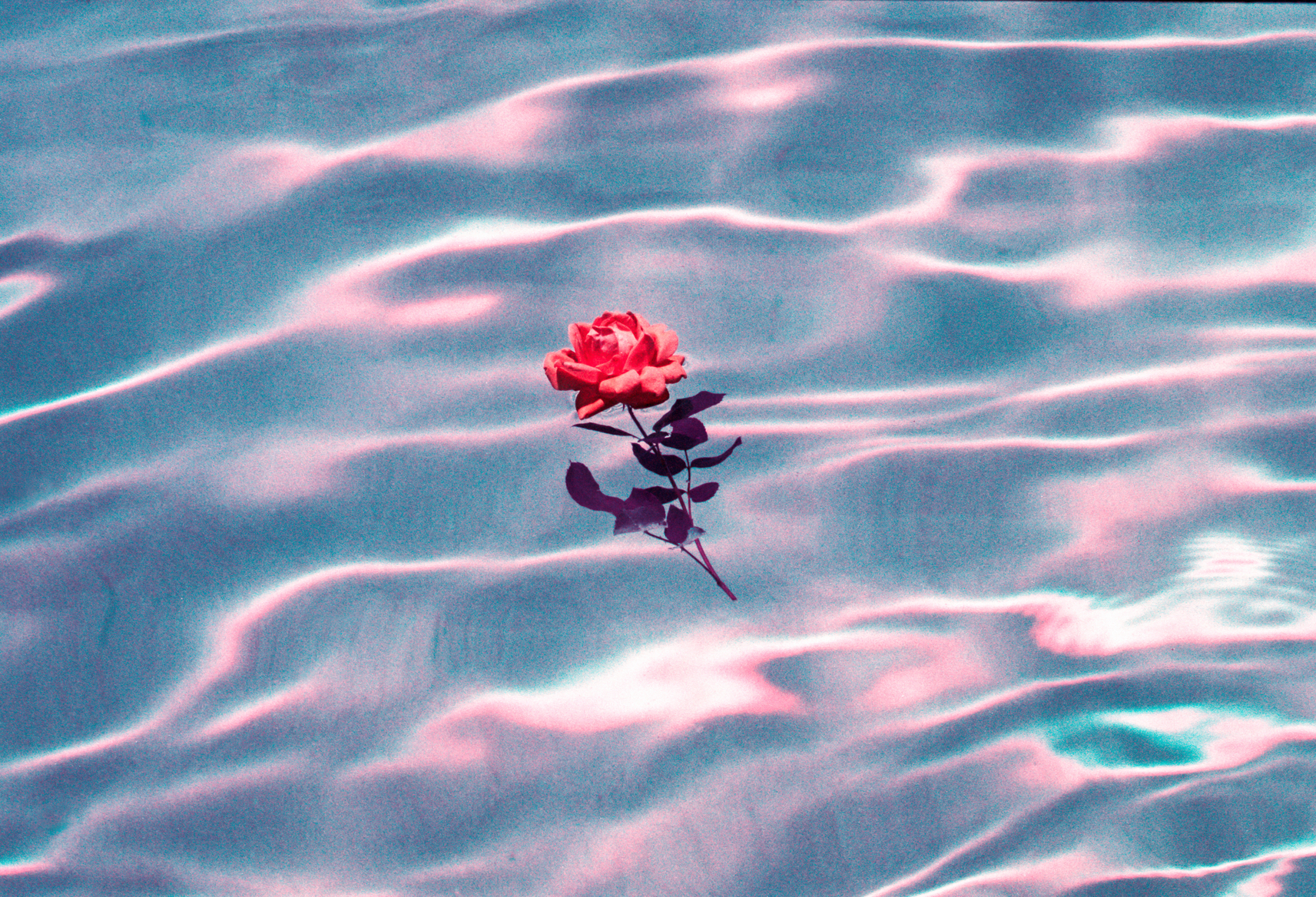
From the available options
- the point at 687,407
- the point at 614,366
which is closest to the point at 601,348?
the point at 614,366

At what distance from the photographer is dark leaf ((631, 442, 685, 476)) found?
101 centimetres

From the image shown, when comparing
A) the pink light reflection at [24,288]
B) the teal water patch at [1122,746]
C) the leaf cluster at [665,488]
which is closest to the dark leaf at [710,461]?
the leaf cluster at [665,488]

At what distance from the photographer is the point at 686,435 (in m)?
1.01

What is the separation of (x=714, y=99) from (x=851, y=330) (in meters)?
0.36

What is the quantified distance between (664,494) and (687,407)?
0.10 m

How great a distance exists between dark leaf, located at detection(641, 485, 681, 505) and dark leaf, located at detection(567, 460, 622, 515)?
0.04m

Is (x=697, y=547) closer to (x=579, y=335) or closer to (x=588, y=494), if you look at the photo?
(x=588, y=494)

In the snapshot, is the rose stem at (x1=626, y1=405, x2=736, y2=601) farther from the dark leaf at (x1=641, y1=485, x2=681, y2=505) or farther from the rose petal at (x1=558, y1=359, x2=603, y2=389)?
the rose petal at (x1=558, y1=359, x2=603, y2=389)

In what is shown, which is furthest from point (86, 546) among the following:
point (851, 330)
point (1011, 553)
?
point (1011, 553)

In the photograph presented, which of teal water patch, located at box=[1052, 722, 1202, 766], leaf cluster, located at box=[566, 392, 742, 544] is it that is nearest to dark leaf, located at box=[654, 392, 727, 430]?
leaf cluster, located at box=[566, 392, 742, 544]

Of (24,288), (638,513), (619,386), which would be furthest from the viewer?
(24,288)

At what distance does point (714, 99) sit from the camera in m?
1.25

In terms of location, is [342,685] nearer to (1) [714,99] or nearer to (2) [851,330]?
(2) [851,330]

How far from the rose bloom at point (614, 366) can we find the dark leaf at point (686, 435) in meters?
0.10
